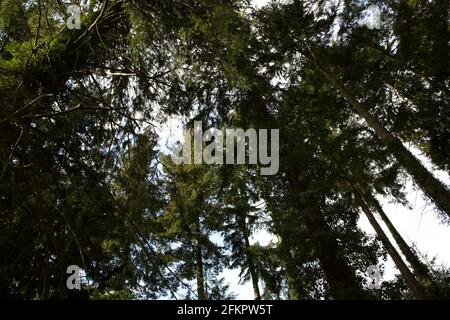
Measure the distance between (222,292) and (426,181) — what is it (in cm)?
1171

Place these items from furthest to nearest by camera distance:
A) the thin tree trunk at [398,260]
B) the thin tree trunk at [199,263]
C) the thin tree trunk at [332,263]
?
the thin tree trunk at [199,263] → the thin tree trunk at [332,263] → the thin tree trunk at [398,260]

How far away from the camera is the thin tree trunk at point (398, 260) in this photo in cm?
884

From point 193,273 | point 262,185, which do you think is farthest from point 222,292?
point 262,185

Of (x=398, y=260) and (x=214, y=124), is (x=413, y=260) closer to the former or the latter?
(x=398, y=260)

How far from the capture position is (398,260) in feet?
30.7

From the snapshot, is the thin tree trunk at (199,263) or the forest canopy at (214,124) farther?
the thin tree trunk at (199,263)

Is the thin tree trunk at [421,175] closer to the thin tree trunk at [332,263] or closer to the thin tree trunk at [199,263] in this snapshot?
the thin tree trunk at [332,263]

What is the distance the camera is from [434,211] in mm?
8383

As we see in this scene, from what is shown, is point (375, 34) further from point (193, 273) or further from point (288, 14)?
point (193, 273)

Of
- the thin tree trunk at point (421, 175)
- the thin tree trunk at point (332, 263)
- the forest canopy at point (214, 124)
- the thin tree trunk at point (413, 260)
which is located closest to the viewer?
the forest canopy at point (214, 124)

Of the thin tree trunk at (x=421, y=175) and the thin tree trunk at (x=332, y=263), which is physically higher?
the thin tree trunk at (x=421, y=175)

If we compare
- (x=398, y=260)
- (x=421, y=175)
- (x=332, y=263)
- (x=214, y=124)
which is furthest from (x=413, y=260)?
(x=214, y=124)

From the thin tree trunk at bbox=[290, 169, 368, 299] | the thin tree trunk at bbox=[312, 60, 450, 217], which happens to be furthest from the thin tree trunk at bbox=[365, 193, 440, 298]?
the thin tree trunk at bbox=[312, 60, 450, 217]

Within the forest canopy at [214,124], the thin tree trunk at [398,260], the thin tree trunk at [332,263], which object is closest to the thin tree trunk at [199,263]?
the forest canopy at [214,124]
